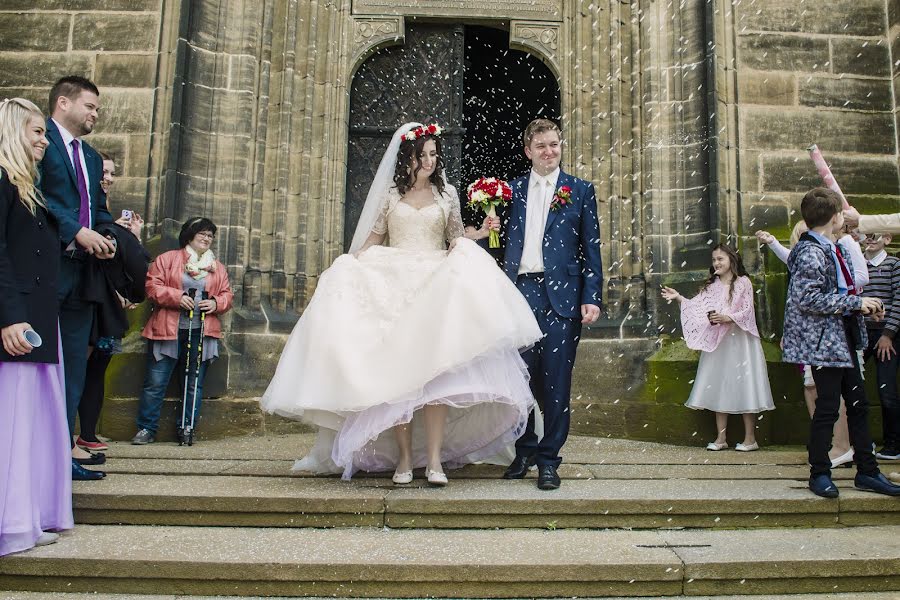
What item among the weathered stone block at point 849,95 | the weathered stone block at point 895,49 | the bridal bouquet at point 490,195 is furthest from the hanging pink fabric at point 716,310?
the weathered stone block at point 895,49

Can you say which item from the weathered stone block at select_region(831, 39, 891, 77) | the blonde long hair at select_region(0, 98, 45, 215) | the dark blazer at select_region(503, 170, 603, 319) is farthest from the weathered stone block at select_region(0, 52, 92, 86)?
the weathered stone block at select_region(831, 39, 891, 77)

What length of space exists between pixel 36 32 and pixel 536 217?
18.8ft

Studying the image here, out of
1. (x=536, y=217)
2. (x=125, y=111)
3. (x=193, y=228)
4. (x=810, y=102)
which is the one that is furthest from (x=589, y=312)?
(x=125, y=111)

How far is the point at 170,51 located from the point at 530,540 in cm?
609

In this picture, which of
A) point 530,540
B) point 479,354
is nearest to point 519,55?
point 479,354

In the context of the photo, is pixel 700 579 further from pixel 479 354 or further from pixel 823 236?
pixel 823 236

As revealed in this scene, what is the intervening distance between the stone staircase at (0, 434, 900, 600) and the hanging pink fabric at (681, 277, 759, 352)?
1716 mm

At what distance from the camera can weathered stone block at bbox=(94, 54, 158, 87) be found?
7496 mm

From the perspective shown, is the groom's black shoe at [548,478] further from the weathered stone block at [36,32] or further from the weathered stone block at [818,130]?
the weathered stone block at [36,32]

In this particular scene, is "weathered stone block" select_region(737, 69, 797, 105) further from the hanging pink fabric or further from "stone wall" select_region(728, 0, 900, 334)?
the hanging pink fabric

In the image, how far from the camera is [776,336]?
7.05 m

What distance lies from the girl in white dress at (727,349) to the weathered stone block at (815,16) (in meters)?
2.52

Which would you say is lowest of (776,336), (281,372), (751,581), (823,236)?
(751,581)

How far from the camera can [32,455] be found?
11.6 feet
